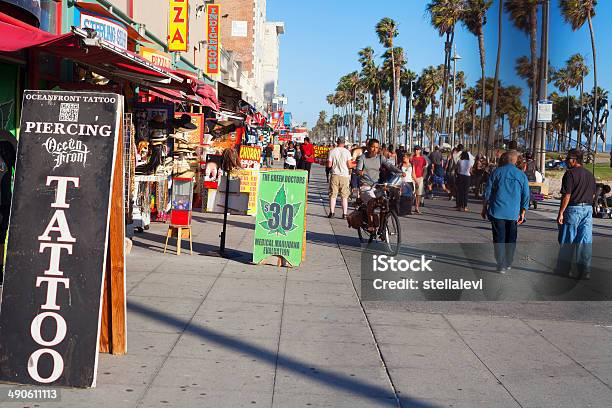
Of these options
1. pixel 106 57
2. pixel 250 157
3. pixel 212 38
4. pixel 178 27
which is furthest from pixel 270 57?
pixel 106 57

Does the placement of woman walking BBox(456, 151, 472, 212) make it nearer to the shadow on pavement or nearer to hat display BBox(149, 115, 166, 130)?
hat display BBox(149, 115, 166, 130)

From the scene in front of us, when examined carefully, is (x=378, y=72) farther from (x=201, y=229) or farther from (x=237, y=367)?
(x=237, y=367)

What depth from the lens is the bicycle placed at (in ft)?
41.3

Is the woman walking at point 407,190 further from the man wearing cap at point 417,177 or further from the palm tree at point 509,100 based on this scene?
the palm tree at point 509,100

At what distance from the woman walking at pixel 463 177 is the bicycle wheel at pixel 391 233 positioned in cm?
1047

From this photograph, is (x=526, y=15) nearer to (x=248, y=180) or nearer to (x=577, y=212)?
(x=577, y=212)

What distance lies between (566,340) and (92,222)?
444 centimetres

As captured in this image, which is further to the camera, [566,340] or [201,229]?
[201,229]

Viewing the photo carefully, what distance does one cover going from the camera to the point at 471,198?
29.3m

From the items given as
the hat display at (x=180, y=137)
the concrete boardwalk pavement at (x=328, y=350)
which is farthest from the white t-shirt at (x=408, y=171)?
the concrete boardwalk pavement at (x=328, y=350)

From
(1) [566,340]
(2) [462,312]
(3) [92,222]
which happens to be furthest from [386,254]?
(3) [92,222]

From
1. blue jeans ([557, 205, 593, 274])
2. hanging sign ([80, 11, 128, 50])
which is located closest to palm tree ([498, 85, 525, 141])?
blue jeans ([557, 205, 593, 274])

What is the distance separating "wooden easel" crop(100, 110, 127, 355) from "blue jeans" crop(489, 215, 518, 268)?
6.31 metres

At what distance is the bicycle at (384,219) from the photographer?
41.3 feet
